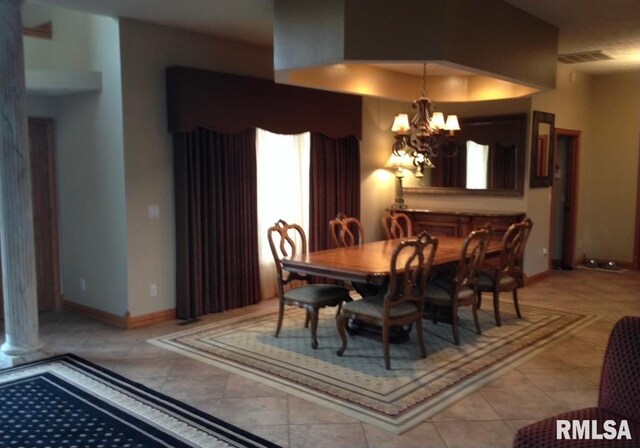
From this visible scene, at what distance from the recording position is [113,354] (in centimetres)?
445

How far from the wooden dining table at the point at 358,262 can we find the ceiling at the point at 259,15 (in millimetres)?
2102

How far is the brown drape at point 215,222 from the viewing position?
540 cm

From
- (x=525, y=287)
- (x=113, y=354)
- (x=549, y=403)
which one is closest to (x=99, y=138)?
(x=113, y=354)

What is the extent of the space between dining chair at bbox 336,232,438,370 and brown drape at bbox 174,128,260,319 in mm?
1813

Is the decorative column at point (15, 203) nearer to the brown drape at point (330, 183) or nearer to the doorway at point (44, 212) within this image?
the doorway at point (44, 212)

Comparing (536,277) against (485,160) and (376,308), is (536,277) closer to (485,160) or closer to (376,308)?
(485,160)

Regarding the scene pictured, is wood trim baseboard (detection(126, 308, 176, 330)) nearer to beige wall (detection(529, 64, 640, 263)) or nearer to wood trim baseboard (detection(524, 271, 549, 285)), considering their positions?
wood trim baseboard (detection(524, 271, 549, 285))

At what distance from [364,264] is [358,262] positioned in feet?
0.35

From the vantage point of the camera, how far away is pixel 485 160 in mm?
7152

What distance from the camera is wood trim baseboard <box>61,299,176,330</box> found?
517 centimetres

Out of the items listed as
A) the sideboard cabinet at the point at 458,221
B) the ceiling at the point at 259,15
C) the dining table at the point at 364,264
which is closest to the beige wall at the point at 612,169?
the ceiling at the point at 259,15

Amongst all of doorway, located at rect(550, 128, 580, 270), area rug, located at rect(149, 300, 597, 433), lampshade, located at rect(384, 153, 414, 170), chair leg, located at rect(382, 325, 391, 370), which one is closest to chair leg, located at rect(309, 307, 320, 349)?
area rug, located at rect(149, 300, 597, 433)

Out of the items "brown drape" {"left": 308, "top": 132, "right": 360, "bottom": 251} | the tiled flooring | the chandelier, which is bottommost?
the tiled flooring

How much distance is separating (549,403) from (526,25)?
3.20m
